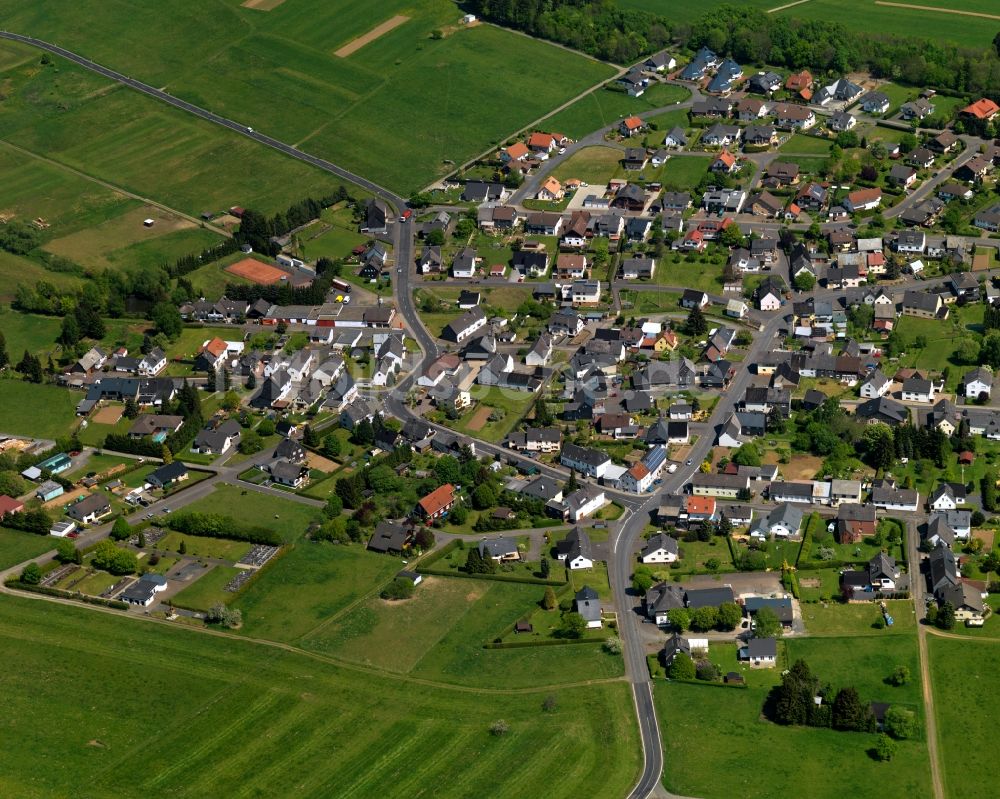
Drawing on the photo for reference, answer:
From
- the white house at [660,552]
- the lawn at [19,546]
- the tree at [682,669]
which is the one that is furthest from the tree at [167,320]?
the tree at [682,669]

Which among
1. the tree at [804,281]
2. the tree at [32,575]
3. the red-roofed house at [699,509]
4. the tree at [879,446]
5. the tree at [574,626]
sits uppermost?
the tree at [804,281]

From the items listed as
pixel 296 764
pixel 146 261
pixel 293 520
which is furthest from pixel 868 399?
pixel 146 261

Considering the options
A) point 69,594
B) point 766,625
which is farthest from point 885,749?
point 69,594

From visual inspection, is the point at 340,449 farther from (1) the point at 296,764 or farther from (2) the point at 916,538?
(2) the point at 916,538

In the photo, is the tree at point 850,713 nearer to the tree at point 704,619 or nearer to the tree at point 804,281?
the tree at point 704,619

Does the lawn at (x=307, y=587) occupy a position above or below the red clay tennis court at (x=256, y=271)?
below

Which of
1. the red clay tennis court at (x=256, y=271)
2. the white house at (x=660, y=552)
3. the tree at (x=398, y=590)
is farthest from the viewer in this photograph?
the red clay tennis court at (x=256, y=271)
